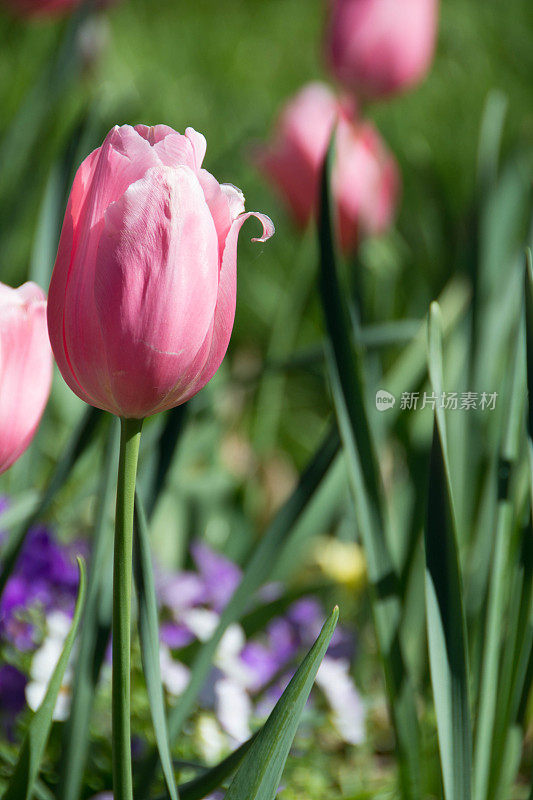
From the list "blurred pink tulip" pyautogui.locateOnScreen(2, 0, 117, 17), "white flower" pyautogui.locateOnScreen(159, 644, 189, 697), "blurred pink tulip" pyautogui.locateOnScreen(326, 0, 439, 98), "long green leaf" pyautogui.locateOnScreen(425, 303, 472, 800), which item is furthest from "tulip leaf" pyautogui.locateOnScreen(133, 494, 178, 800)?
"blurred pink tulip" pyautogui.locateOnScreen(2, 0, 117, 17)

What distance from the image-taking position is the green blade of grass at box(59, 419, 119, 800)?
47cm

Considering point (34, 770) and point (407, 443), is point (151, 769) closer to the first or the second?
point (34, 770)

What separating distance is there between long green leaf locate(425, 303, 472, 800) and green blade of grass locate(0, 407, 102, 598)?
0.67 ft

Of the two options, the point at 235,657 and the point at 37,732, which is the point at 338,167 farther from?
the point at 37,732

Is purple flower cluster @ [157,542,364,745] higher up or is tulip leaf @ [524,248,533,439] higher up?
tulip leaf @ [524,248,533,439]

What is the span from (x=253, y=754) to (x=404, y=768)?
0.64 ft

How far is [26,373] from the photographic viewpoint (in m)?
0.37

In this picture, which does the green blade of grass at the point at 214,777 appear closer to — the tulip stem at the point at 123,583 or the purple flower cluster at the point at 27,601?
the tulip stem at the point at 123,583

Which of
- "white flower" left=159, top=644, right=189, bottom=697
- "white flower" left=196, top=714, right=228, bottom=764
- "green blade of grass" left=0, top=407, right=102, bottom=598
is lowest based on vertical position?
"white flower" left=196, top=714, right=228, bottom=764

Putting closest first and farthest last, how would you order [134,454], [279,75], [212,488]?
[134,454] < [212,488] < [279,75]

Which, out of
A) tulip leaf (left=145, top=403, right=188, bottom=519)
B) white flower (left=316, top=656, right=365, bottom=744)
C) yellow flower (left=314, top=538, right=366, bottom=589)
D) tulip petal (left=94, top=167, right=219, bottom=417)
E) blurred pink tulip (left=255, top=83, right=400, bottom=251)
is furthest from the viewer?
blurred pink tulip (left=255, top=83, right=400, bottom=251)

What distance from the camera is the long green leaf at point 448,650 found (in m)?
0.42

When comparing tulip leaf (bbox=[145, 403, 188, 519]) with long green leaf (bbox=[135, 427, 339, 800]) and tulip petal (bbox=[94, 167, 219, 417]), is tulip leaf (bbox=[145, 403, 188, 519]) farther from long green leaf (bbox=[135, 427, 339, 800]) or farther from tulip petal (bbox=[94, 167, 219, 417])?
tulip petal (bbox=[94, 167, 219, 417])

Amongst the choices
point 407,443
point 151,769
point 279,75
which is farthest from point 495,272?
point 279,75
